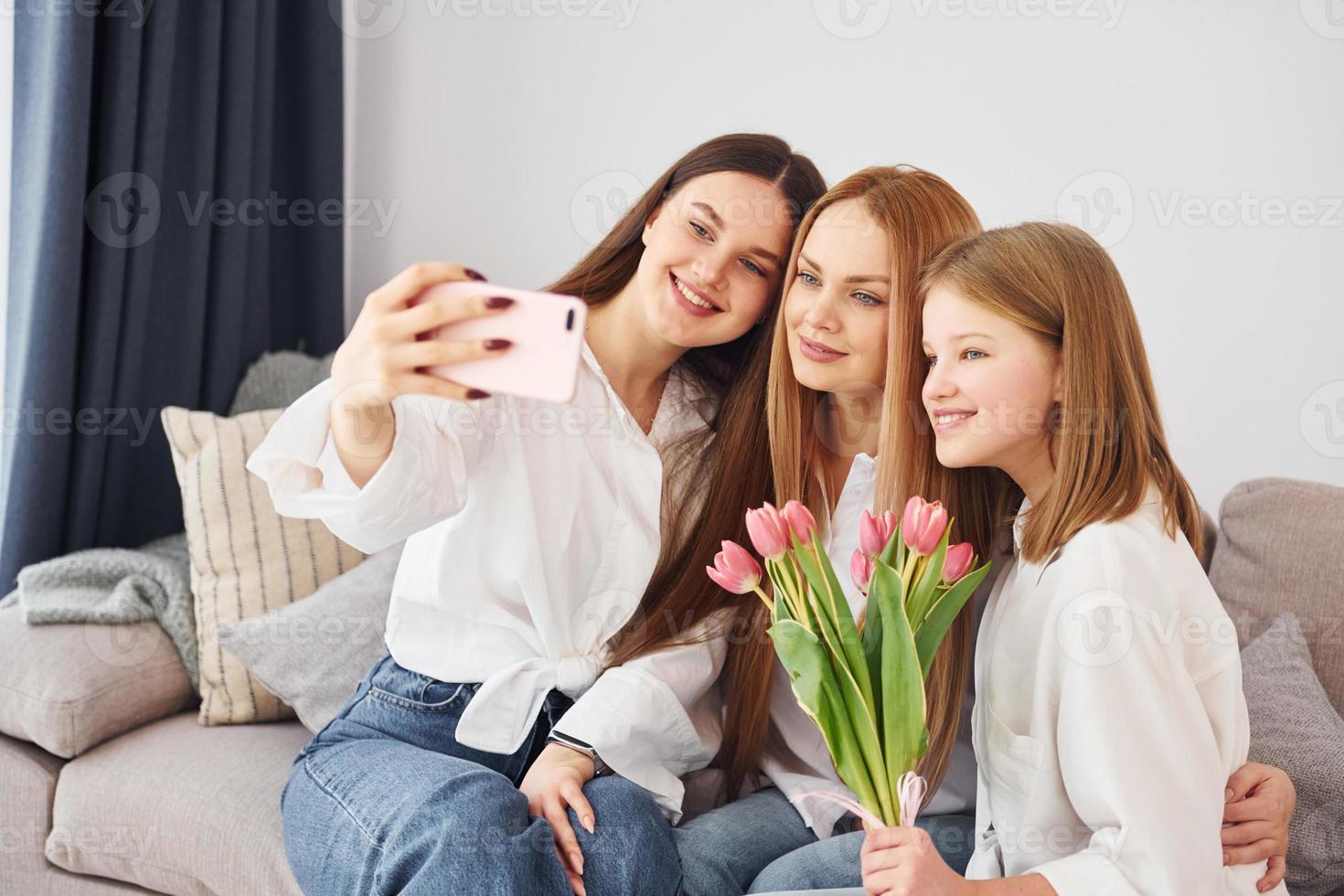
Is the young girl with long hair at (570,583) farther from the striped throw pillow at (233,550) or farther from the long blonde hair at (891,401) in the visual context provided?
the striped throw pillow at (233,550)

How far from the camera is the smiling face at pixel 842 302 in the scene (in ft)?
4.78

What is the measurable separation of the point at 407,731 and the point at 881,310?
2.73 feet

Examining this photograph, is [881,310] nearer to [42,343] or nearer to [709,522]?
[709,522]

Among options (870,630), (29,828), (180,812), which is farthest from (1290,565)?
(29,828)

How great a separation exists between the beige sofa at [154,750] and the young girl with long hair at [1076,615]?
0.52 m

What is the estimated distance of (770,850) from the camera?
1.54 metres

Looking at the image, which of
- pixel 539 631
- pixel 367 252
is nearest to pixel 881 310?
pixel 539 631

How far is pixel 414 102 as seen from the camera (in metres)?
2.84

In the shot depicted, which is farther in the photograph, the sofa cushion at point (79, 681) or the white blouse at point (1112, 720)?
the sofa cushion at point (79, 681)

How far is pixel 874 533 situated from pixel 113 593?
59.7 inches

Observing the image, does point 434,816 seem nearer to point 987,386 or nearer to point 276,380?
point 987,386

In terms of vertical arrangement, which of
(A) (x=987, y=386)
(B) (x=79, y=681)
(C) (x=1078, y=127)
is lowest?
(B) (x=79, y=681)

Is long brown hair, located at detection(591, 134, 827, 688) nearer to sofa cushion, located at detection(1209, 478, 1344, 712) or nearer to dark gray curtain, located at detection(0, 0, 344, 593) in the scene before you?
sofa cushion, located at detection(1209, 478, 1344, 712)

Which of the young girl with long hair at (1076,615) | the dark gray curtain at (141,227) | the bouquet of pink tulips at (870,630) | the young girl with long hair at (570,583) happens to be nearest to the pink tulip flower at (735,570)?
the bouquet of pink tulips at (870,630)
